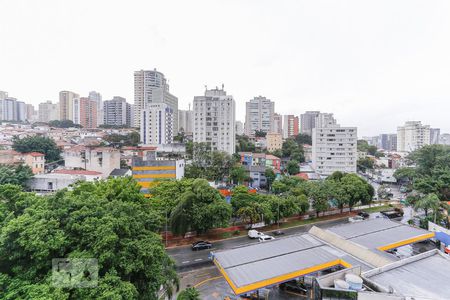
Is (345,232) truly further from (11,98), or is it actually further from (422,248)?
(11,98)

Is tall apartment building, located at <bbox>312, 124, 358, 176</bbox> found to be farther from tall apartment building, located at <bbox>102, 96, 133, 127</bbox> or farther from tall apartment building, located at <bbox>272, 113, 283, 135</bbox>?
tall apartment building, located at <bbox>102, 96, 133, 127</bbox>

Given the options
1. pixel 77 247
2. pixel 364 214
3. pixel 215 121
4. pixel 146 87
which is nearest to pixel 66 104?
pixel 146 87

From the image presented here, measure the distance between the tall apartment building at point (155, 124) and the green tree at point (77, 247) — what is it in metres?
56.0

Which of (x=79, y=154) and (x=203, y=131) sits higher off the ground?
(x=203, y=131)

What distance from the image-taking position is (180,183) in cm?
2356

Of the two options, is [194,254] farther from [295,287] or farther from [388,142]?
[388,142]

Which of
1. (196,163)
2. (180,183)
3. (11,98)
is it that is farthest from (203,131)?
(11,98)

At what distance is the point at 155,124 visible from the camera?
218ft

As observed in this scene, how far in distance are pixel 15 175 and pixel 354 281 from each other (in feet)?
121

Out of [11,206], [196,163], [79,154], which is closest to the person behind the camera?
[11,206]

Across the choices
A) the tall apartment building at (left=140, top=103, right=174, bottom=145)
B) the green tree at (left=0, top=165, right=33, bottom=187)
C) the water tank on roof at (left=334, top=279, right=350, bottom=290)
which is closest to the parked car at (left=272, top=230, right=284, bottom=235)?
the water tank on roof at (left=334, top=279, right=350, bottom=290)

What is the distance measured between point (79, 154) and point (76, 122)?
7277cm

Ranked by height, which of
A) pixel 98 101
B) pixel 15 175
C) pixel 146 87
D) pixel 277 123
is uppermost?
pixel 146 87

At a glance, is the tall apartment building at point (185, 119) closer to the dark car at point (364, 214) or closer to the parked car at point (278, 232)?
the dark car at point (364, 214)
